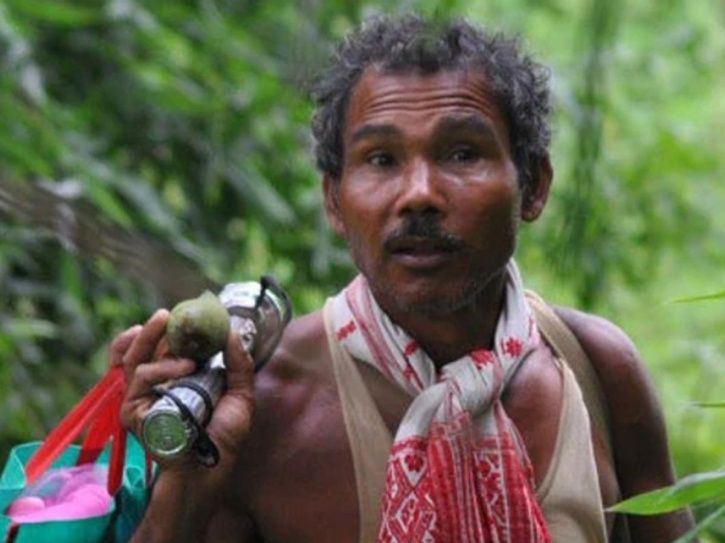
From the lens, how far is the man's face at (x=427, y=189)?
2670 mm

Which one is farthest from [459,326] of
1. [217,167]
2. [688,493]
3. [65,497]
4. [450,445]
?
[217,167]

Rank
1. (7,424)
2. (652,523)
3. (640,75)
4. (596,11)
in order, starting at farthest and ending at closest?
(640,75), (7,424), (652,523), (596,11)

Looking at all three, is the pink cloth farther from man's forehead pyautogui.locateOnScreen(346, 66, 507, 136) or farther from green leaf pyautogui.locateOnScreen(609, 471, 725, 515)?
green leaf pyautogui.locateOnScreen(609, 471, 725, 515)

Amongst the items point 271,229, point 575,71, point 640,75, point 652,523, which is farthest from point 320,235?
point 652,523

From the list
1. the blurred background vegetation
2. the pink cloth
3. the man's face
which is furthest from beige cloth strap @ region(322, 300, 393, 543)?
the blurred background vegetation

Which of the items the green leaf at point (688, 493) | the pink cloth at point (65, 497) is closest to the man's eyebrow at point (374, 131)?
the pink cloth at point (65, 497)

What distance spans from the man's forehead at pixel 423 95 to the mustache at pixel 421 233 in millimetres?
145

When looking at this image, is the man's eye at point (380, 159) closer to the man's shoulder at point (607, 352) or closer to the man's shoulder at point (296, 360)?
the man's shoulder at point (296, 360)

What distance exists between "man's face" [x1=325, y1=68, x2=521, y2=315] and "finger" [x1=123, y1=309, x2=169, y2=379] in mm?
283

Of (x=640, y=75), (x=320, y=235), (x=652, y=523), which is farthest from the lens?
(x=640, y=75)

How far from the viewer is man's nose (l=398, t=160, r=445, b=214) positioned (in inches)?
104

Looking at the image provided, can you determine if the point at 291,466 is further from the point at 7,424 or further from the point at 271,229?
the point at 271,229

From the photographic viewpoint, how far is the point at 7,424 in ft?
15.1

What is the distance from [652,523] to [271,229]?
7.47 ft
